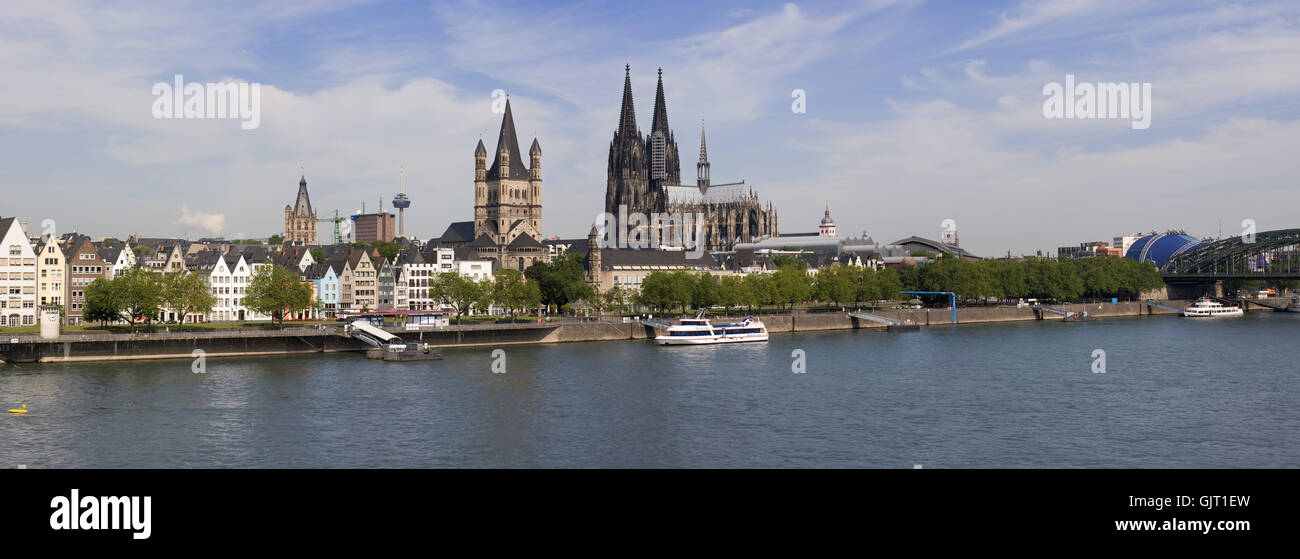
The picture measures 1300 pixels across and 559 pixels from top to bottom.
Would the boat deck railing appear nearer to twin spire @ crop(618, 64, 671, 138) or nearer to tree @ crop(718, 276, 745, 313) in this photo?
tree @ crop(718, 276, 745, 313)

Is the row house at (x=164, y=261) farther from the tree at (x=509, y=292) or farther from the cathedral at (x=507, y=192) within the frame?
the cathedral at (x=507, y=192)

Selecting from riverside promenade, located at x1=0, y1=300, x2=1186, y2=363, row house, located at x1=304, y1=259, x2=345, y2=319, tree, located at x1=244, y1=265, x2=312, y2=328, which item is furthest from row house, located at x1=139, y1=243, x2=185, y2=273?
riverside promenade, located at x1=0, y1=300, x2=1186, y2=363

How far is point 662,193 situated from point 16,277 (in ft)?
418

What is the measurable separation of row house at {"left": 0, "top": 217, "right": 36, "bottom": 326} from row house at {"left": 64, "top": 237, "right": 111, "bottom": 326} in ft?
8.81

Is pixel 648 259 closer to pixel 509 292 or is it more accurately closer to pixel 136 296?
pixel 509 292

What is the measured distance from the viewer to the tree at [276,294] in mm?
75312

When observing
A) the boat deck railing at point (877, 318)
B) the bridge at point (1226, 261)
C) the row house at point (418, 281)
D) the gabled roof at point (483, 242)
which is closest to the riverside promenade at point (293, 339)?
the boat deck railing at point (877, 318)

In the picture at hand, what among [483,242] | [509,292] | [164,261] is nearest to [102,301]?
[509,292]

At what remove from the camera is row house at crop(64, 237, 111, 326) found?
7906 cm

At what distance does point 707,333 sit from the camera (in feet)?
253
